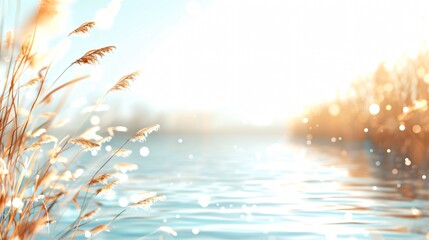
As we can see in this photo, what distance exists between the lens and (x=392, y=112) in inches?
742

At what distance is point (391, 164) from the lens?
1759cm

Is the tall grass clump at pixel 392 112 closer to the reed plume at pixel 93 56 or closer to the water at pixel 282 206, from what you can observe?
the water at pixel 282 206

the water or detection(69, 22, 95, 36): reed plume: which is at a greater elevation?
the water

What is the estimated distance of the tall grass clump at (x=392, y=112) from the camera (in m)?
15.7

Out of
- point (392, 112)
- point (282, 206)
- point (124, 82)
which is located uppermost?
point (392, 112)

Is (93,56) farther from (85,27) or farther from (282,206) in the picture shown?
(282,206)

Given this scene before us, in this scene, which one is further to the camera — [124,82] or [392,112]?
[392,112]

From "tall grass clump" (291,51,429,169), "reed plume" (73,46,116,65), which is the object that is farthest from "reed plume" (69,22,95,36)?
"tall grass clump" (291,51,429,169)

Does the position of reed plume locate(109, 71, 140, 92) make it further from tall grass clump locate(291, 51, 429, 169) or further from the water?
tall grass clump locate(291, 51, 429, 169)

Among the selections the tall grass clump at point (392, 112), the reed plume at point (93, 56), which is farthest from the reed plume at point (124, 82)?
the tall grass clump at point (392, 112)

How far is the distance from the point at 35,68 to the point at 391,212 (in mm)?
6167

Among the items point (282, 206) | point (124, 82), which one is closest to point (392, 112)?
point (282, 206)

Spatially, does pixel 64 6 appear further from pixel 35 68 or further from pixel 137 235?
pixel 137 235

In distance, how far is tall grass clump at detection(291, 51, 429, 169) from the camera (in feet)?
51.5
